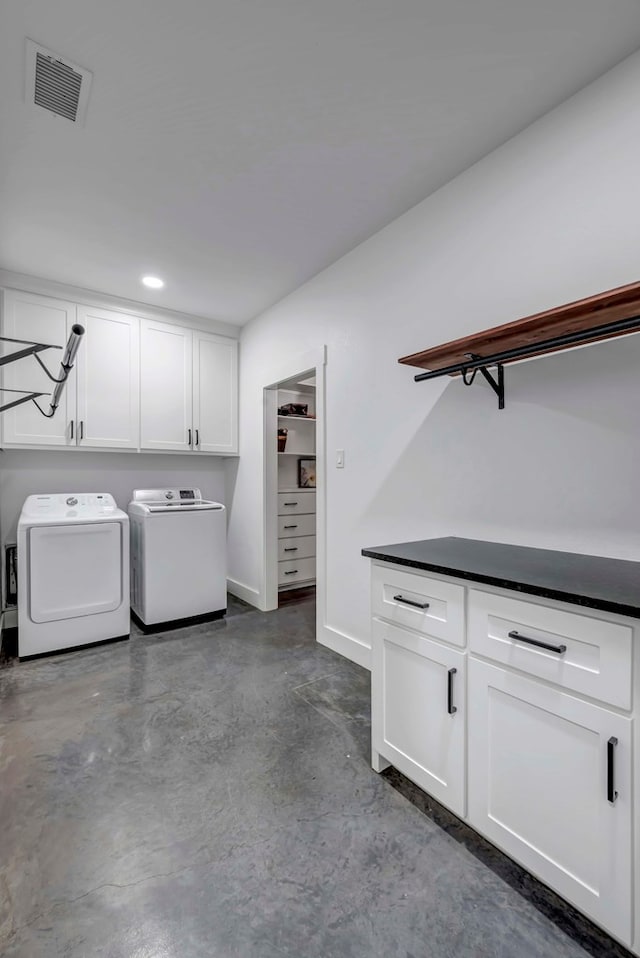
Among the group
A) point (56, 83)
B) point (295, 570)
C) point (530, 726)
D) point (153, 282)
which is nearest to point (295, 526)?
point (295, 570)

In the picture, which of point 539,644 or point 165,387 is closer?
point 539,644

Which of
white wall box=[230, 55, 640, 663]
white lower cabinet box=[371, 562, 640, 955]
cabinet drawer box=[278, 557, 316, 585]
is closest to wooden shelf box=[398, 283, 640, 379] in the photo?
white wall box=[230, 55, 640, 663]

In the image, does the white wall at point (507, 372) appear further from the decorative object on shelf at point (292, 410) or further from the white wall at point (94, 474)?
the white wall at point (94, 474)

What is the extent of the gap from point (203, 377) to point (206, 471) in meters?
0.94

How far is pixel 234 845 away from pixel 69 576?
2149 mm

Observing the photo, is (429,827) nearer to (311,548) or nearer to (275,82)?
(275,82)

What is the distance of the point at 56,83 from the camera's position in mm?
1571

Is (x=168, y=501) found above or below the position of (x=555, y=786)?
above

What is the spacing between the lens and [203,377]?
12.8ft

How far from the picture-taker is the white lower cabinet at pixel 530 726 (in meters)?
0.99

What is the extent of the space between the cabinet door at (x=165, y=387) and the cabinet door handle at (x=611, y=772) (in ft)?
11.4

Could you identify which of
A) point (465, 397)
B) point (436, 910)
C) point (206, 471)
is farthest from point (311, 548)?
point (436, 910)

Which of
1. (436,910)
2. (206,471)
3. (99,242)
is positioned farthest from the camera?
(206,471)

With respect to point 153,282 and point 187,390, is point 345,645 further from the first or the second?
point 153,282
